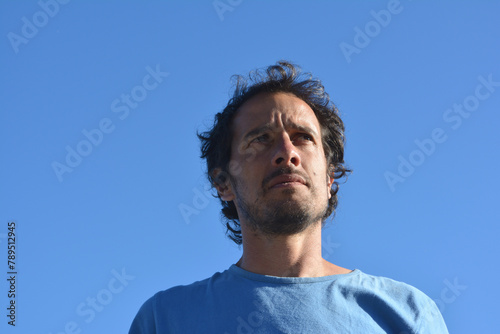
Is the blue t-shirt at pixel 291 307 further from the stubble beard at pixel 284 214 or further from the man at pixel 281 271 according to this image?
the stubble beard at pixel 284 214

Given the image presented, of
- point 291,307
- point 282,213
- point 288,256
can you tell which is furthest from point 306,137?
point 291,307

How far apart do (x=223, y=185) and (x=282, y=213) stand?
2.99ft

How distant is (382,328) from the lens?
11.0 ft

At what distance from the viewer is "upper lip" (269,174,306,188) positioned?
12.1 ft

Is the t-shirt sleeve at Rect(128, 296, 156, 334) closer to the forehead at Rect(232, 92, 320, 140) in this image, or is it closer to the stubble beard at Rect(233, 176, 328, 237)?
the stubble beard at Rect(233, 176, 328, 237)

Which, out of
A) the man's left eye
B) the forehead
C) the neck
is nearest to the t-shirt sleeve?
the neck

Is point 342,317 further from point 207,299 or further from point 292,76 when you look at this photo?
point 292,76

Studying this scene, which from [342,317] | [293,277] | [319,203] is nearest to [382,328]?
[342,317]

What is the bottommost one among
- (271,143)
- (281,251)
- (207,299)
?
(207,299)

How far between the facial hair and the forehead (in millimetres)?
577

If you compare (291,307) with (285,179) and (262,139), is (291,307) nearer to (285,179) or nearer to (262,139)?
(285,179)

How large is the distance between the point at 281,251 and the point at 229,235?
1.54 meters

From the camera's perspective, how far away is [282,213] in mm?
3672

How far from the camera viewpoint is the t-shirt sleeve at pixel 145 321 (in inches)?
137
